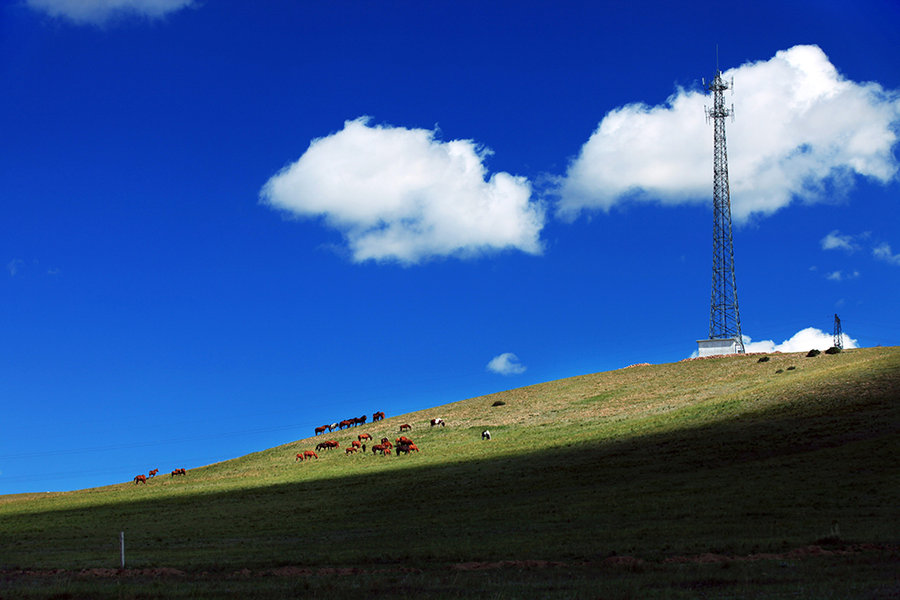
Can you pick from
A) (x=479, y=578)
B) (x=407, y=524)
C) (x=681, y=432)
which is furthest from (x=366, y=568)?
(x=681, y=432)

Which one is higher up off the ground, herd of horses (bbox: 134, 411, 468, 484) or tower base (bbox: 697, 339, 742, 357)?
tower base (bbox: 697, 339, 742, 357)

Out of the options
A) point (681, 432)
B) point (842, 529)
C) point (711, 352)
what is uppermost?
point (711, 352)

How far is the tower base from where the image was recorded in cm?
11081

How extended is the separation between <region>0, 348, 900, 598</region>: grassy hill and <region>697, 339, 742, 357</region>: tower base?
13029 mm

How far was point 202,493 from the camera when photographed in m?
70.5

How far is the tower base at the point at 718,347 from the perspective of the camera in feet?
364

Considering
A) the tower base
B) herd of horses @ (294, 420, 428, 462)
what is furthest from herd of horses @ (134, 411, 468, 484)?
the tower base

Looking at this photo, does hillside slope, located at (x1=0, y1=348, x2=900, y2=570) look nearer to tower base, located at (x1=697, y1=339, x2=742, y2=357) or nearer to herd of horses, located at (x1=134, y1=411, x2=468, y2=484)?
herd of horses, located at (x1=134, y1=411, x2=468, y2=484)

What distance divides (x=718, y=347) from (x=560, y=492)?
239ft

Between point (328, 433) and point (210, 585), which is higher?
point (328, 433)

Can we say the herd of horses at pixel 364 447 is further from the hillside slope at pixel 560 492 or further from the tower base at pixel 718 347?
the tower base at pixel 718 347

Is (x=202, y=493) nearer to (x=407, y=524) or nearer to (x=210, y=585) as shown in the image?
(x=407, y=524)

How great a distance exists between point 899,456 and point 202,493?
2319 inches

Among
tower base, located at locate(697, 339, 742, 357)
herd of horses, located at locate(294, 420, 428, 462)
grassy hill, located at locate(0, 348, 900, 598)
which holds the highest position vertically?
tower base, located at locate(697, 339, 742, 357)
